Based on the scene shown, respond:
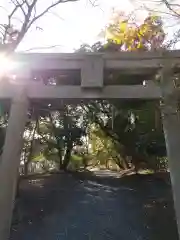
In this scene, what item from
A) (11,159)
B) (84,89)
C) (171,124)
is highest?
(84,89)

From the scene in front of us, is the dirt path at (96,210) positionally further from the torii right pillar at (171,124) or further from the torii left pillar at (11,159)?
the torii right pillar at (171,124)

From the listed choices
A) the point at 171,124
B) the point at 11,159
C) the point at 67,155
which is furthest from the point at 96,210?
the point at 67,155

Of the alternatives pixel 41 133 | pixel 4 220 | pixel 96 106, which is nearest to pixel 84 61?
pixel 4 220

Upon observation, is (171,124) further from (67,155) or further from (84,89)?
(67,155)

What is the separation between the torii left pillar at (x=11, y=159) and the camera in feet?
13.0

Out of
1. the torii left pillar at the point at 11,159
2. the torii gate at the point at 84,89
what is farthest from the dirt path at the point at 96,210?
the torii gate at the point at 84,89

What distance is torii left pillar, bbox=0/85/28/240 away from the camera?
3.96m

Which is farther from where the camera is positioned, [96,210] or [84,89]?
[96,210]

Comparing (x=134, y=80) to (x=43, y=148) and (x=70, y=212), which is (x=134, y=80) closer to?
(x=70, y=212)

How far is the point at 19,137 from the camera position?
4.20 meters

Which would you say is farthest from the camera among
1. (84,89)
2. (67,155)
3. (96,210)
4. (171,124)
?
(67,155)

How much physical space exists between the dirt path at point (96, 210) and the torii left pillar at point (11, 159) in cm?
207

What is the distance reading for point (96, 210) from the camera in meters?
8.15

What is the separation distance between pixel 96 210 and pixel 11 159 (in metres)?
4.50
